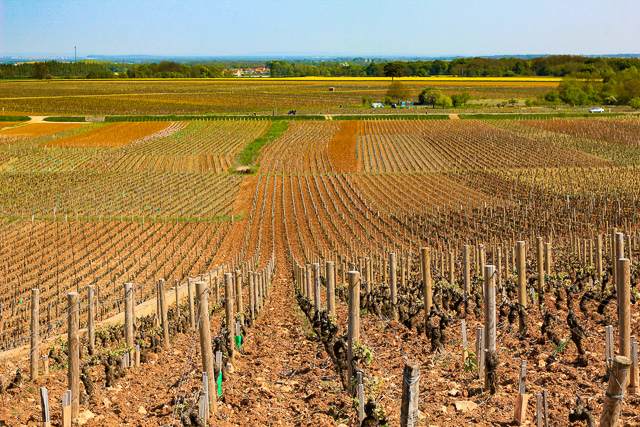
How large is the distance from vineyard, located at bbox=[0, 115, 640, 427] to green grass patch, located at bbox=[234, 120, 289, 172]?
1.82 ft

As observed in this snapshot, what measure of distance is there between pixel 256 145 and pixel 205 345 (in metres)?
54.1

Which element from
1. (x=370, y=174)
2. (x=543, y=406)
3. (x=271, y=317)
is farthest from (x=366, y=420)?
(x=370, y=174)

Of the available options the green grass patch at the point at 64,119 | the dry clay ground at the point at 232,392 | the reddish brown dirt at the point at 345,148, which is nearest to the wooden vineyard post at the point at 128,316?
the dry clay ground at the point at 232,392

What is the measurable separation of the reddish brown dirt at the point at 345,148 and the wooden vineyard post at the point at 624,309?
41.4 meters

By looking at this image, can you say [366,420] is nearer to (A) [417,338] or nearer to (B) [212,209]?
(A) [417,338]

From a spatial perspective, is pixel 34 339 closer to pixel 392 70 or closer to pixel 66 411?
pixel 66 411

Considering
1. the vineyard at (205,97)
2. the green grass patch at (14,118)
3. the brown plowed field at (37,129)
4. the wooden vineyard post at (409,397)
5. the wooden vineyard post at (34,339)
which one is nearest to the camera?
the wooden vineyard post at (409,397)

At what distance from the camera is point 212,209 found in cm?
3656

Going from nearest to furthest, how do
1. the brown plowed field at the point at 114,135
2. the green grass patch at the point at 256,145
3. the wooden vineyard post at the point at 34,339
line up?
the wooden vineyard post at the point at 34,339
the green grass patch at the point at 256,145
the brown plowed field at the point at 114,135

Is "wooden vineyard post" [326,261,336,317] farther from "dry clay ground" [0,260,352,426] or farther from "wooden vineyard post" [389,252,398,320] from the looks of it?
"wooden vineyard post" [389,252,398,320]

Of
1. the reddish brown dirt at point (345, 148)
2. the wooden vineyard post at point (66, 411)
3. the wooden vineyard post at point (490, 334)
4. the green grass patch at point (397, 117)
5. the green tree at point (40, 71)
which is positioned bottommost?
the reddish brown dirt at point (345, 148)

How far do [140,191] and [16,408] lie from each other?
3342 cm

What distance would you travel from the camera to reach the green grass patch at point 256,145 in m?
52.7

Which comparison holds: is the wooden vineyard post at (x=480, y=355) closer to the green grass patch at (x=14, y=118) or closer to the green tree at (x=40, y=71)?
the green grass patch at (x=14, y=118)
